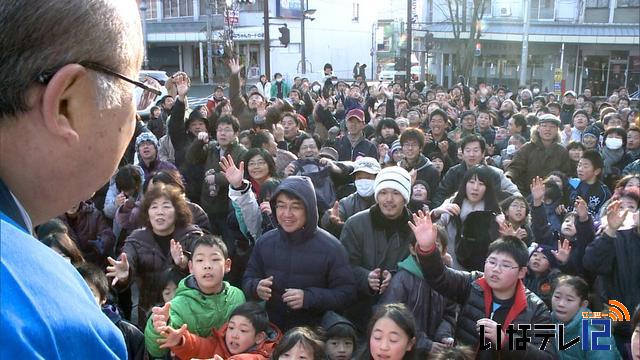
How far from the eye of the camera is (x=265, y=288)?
3.40 m

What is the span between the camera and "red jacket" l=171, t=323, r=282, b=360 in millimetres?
2879

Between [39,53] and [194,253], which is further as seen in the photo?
[194,253]

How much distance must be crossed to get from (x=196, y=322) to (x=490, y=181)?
267 centimetres

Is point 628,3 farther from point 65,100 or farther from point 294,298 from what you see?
point 65,100

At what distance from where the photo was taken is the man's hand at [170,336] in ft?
9.14

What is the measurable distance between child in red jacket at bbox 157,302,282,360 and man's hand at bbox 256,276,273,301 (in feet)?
0.91

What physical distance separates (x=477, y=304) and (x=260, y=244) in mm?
1386

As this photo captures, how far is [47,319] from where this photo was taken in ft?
2.33

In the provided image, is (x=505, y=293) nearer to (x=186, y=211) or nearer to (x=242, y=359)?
(x=242, y=359)

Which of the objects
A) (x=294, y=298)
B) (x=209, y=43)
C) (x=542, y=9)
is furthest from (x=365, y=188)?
Result: (x=209, y=43)

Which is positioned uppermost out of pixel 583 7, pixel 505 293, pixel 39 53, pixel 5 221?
pixel 583 7

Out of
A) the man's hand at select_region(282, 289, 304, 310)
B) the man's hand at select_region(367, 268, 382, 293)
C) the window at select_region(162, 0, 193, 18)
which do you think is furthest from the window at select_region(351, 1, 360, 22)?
the man's hand at select_region(282, 289, 304, 310)

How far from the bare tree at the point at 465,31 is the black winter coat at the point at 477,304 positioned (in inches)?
891

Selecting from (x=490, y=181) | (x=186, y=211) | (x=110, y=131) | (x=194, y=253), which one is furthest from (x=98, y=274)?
(x=490, y=181)
